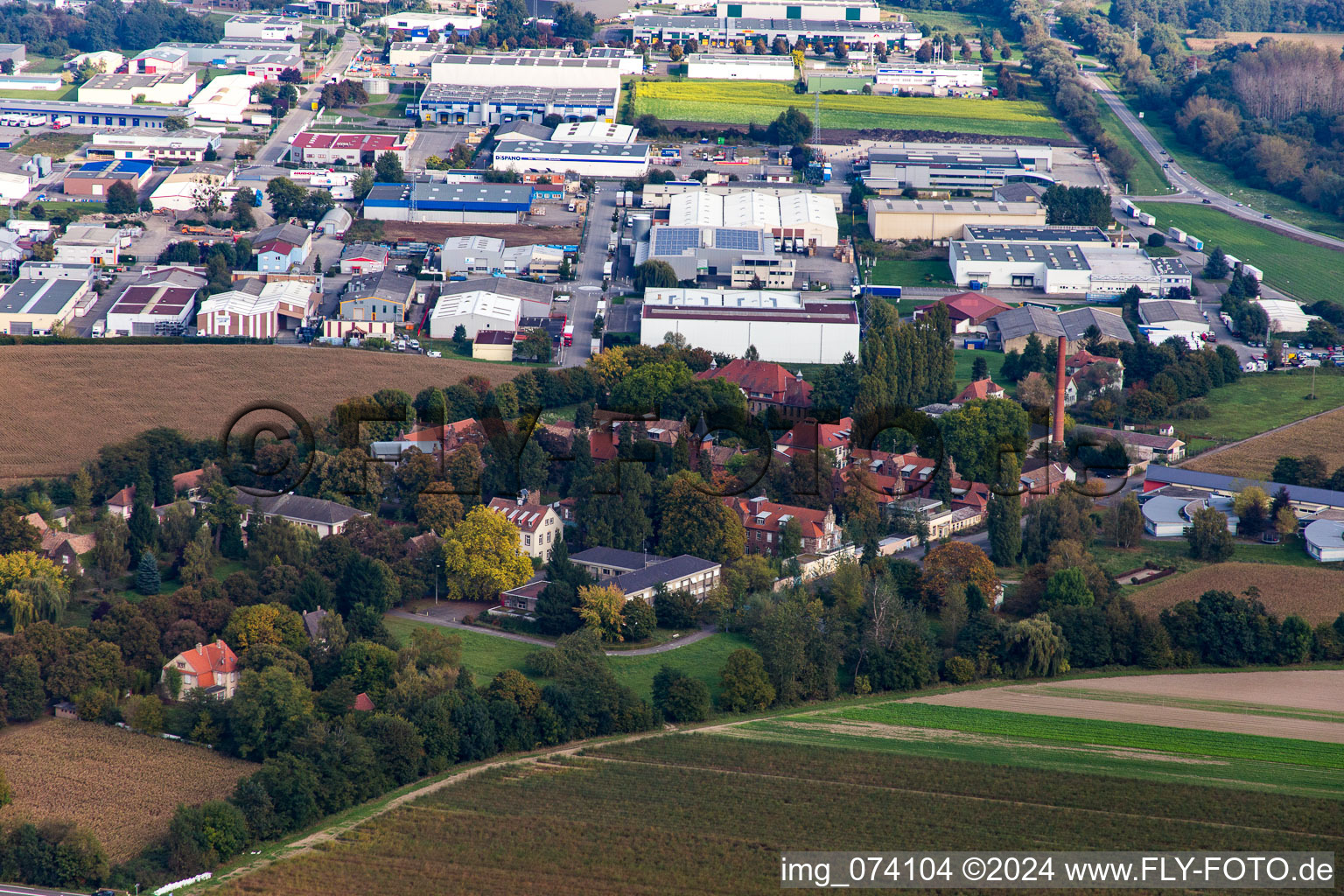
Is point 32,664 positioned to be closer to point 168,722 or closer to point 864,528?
point 168,722

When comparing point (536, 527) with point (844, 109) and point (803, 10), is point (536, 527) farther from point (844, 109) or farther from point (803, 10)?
point (803, 10)

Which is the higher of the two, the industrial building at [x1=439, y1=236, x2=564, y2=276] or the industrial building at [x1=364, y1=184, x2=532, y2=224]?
the industrial building at [x1=364, y1=184, x2=532, y2=224]

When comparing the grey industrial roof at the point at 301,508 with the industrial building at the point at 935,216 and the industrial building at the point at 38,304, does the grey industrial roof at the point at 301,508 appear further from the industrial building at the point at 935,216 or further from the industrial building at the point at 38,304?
the industrial building at the point at 935,216

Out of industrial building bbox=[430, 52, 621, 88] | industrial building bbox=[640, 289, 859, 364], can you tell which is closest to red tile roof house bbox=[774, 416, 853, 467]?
industrial building bbox=[640, 289, 859, 364]

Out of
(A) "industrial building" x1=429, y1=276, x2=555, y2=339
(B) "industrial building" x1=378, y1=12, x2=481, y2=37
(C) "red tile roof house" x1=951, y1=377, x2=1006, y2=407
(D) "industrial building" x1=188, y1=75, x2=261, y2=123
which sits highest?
(B) "industrial building" x1=378, y1=12, x2=481, y2=37

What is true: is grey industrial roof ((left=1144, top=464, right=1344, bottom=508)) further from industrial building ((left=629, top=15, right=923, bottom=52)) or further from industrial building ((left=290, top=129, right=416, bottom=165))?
industrial building ((left=629, top=15, right=923, bottom=52))

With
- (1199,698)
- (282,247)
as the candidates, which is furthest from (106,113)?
(1199,698)
